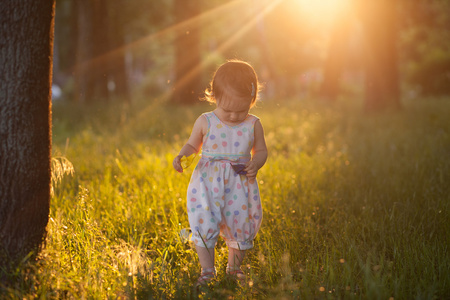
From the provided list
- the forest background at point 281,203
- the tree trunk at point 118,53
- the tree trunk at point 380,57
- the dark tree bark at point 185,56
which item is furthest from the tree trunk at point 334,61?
the tree trunk at point 118,53

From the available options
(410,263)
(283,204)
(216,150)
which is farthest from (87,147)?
(410,263)

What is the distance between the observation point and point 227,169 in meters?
2.57

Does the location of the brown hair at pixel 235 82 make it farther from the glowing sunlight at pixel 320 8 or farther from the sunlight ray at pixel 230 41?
the glowing sunlight at pixel 320 8

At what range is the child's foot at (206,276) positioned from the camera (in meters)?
2.44

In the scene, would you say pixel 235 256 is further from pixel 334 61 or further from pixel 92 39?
pixel 334 61

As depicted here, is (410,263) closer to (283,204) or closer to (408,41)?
(283,204)

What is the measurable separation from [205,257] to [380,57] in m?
10.1

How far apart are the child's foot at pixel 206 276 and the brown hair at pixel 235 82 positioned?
111cm

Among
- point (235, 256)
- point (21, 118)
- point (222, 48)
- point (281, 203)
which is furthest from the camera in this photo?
point (222, 48)

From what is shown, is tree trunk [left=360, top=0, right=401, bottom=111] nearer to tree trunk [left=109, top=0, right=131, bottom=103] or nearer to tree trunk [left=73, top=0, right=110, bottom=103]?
tree trunk [left=109, top=0, right=131, bottom=103]

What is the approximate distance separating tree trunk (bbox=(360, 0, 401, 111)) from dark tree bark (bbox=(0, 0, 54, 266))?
10.2 m

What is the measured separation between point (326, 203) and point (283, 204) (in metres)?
0.44

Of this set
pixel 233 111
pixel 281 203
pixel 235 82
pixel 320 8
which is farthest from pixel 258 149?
pixel 320 8

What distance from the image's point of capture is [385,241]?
2.99m
